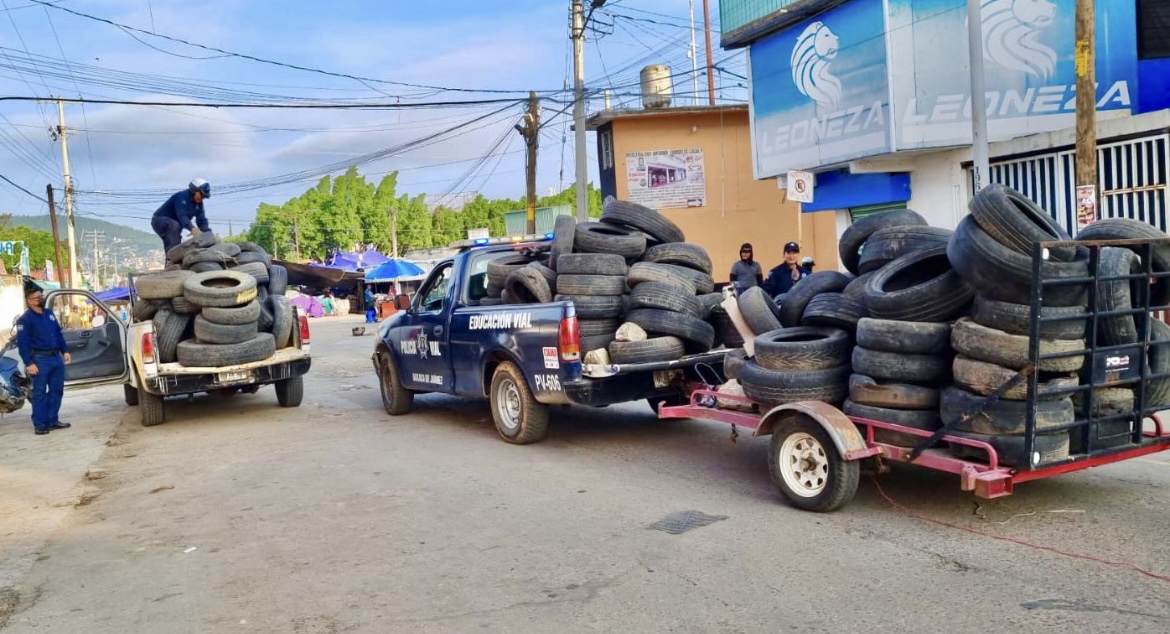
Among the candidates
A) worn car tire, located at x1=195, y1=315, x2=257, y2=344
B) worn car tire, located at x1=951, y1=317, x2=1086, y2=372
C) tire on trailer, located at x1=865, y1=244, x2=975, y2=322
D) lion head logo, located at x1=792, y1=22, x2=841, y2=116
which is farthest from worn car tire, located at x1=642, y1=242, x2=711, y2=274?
lion head logo, located at x1=792, y1=22, x2=841, y2=116

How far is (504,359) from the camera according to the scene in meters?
8.81

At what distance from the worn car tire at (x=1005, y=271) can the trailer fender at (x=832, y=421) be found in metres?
Result: 1.12

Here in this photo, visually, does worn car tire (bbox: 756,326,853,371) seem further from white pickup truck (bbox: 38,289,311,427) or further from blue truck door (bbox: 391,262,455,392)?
white pickup truck (bbox: 38,289,311,427)

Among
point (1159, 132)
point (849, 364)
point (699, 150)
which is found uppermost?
point (699, 150)

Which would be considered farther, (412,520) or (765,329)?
(765,329)

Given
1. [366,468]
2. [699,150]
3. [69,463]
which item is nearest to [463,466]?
[366,468]

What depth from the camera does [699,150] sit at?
1067 inches

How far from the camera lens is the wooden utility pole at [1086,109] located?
10.3 metres

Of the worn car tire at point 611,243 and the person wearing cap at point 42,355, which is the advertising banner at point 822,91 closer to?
the worn car tire at point 611,243

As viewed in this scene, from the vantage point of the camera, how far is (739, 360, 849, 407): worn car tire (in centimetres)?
598

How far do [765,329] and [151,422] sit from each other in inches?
337

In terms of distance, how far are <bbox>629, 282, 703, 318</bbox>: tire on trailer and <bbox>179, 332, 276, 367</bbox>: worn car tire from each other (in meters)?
5.55

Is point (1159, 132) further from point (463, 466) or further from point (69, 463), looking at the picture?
point (69, 463)

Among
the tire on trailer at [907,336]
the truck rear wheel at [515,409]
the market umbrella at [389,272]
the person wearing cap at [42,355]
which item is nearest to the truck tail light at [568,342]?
the truck rear wheel at [515,409]
